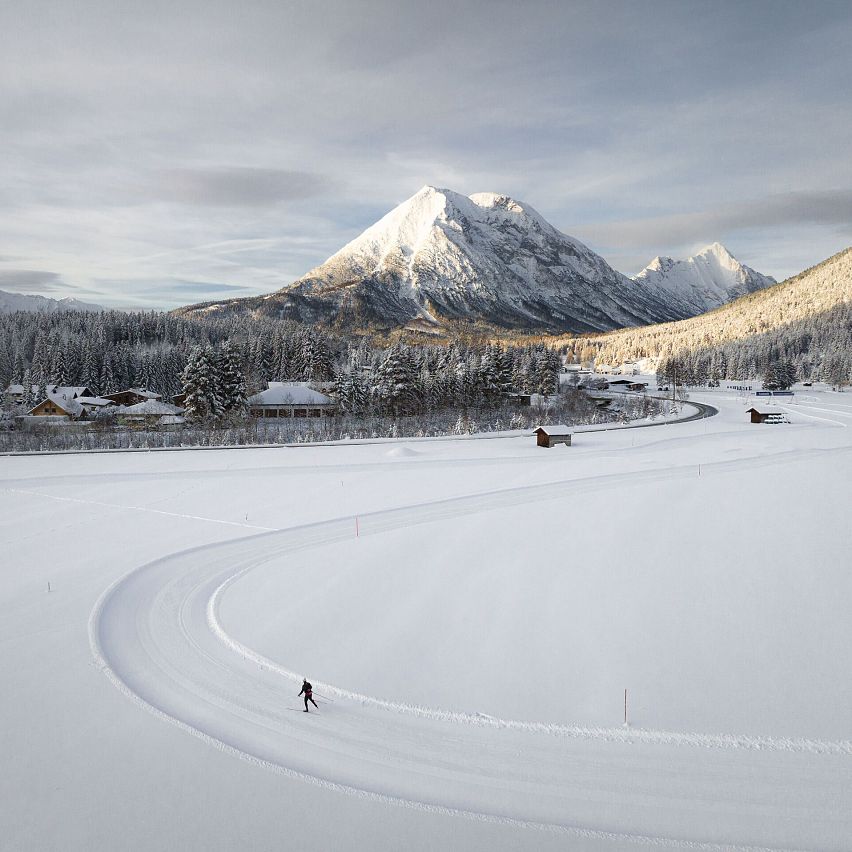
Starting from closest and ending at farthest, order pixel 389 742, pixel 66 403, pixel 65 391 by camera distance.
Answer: pixel 389 742 → pixel 66 403 → pixel 65 391

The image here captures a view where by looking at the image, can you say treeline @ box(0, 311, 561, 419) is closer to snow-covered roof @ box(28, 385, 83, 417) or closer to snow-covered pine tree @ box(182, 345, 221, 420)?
snow-covered pine tree @ box(182, 345, 221, 420)

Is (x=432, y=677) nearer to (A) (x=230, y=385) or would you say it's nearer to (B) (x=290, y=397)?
(A) (x=230, y=385)

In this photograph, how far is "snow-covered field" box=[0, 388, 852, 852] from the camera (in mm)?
8555

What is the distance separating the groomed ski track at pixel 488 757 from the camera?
8453 mm

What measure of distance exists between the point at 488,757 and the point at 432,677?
8.87 feet

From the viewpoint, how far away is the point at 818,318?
176 m

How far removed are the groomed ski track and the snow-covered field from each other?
5 centimetres

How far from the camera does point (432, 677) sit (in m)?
12.3

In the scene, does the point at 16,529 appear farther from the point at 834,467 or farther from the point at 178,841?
the point at 834,467

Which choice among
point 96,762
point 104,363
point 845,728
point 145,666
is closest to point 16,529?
point 145,666

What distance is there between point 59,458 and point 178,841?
43972 mm

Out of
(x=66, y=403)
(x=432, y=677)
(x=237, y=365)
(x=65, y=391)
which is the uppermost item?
(x=237, y=365)

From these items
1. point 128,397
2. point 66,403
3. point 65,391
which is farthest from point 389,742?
point 128,397

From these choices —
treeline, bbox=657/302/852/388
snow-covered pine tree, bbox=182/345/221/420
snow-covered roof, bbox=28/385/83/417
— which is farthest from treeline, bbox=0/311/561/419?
treeline, bbox=657/302/852/388
